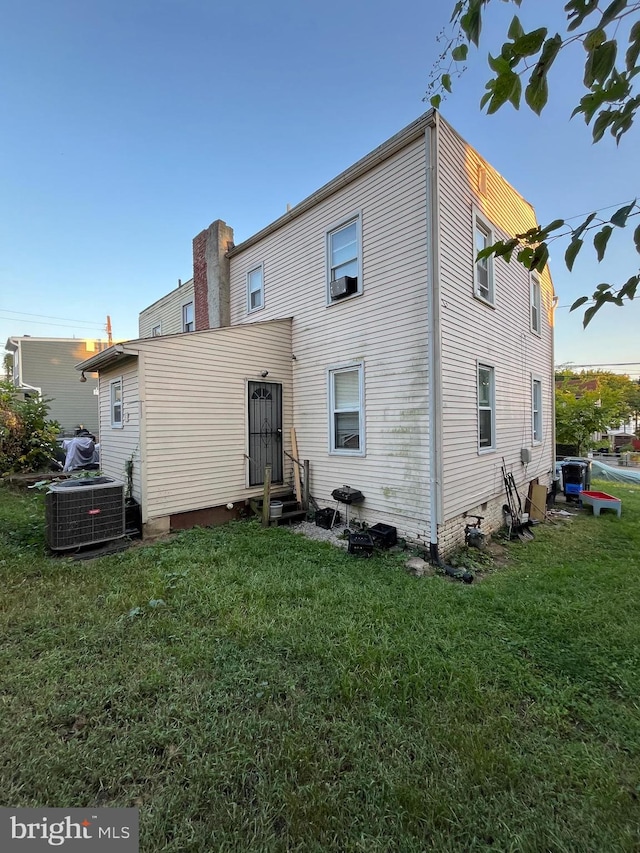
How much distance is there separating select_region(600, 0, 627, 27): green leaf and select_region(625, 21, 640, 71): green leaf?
0.24 ft

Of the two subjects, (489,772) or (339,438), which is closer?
(489,772)

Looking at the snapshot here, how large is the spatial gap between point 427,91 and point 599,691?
4.05 meters

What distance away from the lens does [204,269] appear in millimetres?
10258

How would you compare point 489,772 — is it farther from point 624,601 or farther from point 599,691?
point 624,601

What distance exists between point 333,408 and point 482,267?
4038 millimetres

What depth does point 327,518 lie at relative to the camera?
664 centimetres

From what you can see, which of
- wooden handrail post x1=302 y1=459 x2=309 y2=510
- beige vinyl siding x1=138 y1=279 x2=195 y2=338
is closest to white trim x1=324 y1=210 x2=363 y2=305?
wooden handrail post x1=302 y1=459 x2=309 y2=510

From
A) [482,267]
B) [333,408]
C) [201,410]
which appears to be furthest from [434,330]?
[201,410]

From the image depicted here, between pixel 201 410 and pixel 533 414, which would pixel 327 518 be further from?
pixel 533 414

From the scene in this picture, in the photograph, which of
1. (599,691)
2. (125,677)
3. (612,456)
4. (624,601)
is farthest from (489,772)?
(612,456)

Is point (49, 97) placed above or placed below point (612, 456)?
above

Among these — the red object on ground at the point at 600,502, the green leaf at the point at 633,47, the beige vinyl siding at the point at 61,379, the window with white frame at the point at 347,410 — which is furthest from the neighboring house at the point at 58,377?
the green leaf at the point at 633,47

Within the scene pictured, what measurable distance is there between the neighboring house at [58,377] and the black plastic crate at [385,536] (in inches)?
825

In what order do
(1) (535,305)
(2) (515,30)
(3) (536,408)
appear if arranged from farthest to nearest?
(3) (536,408) < (1) (535,305) < (2) (515,30)
